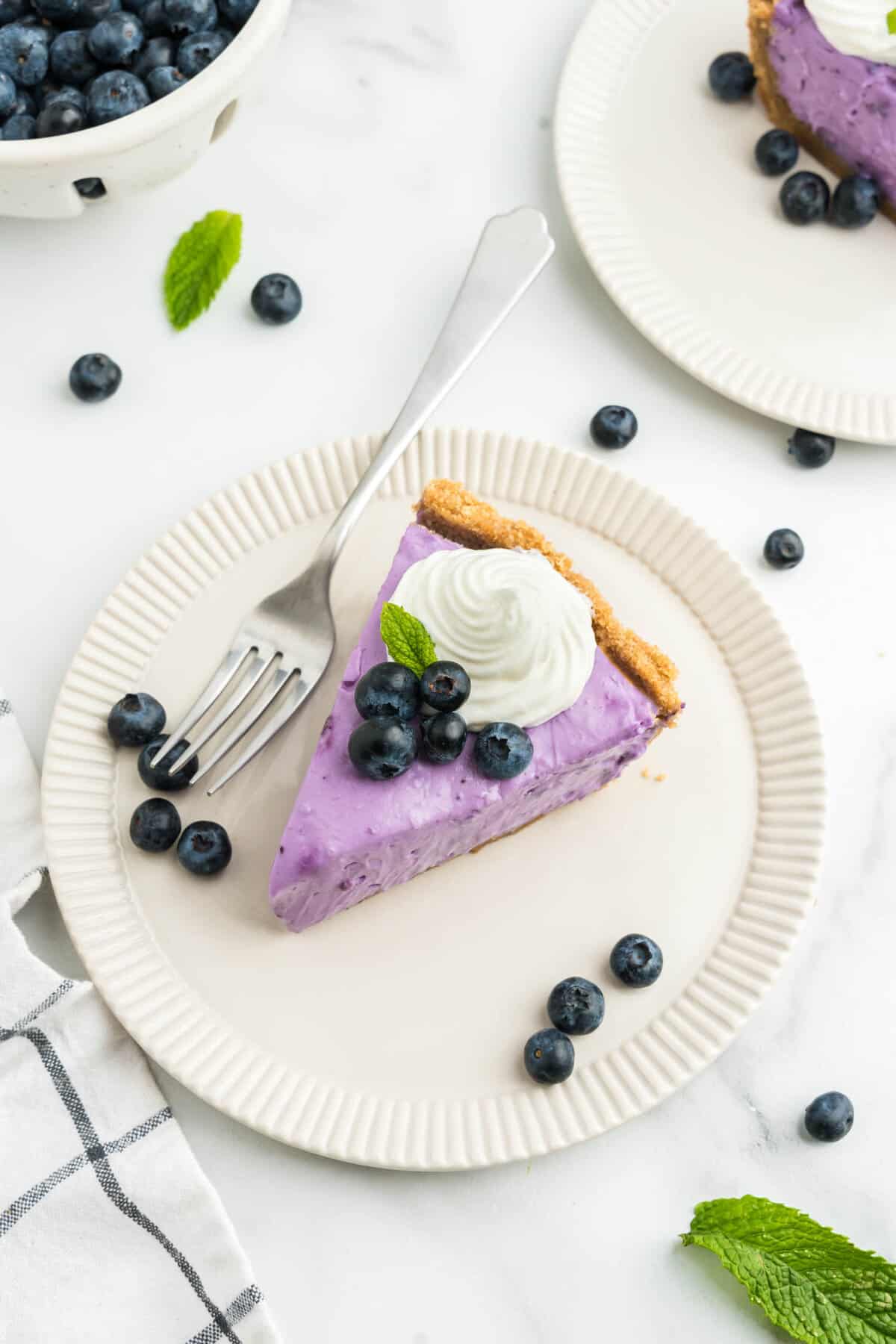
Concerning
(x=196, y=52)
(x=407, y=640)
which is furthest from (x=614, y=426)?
(x=196, y=52)

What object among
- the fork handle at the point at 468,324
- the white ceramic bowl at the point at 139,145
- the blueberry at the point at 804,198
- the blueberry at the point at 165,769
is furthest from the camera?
the blueberry at the point at 804,198

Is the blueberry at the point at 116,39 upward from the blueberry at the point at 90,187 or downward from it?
upward

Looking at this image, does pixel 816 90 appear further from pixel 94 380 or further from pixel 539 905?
pixel 539 905

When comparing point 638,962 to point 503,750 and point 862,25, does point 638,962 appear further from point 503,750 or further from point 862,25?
point 862,25

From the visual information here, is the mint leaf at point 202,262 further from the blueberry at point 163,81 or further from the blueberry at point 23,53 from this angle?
the blueberry at point 23,53

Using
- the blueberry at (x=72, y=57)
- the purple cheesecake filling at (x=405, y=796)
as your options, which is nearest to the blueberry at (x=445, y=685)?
the purple cheesecake filling at (x=405, y=796)

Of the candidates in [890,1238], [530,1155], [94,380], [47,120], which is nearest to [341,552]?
[94,380]

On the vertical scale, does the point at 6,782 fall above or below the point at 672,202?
below
